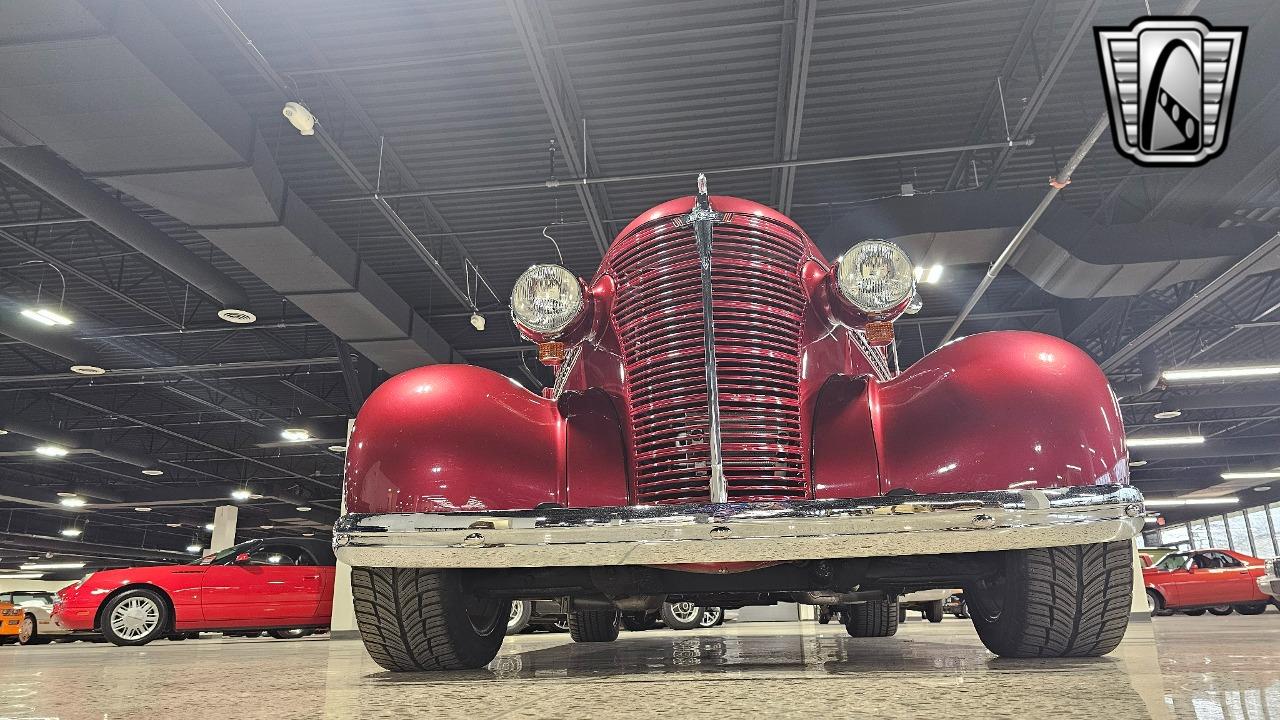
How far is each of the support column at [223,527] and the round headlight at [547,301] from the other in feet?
85.3

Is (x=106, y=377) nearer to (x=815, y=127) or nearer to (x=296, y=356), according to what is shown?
(x=296, y=356)

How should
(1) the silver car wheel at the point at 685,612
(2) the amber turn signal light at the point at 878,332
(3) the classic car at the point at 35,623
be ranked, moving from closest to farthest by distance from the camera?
1. (2) the amber turn signal light at the point at 878,332
2. (1) the silver car wheel at the point at 685,612
3. (3) the classic car at the point at 35,623

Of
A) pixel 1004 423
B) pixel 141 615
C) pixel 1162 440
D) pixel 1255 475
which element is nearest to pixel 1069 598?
pixel 1004 423

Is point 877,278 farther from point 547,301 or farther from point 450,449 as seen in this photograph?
point 450,449

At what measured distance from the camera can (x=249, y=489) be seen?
84.0 ft

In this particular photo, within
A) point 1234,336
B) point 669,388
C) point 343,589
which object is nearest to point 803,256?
point 669,388

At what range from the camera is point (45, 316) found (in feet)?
36.1

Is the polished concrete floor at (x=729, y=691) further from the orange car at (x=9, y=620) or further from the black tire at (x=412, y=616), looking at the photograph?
the orange car at (x=9, y=620)

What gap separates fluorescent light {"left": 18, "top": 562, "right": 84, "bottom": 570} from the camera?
1702 inches

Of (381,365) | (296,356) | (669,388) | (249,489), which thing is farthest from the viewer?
(249,489)

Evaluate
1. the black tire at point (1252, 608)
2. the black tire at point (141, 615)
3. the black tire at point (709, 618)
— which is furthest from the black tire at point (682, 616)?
the black tire at point (1252, 608)

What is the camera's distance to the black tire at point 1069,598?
8.24ft

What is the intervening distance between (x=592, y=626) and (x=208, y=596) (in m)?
5.91

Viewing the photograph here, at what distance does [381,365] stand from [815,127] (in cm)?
789
